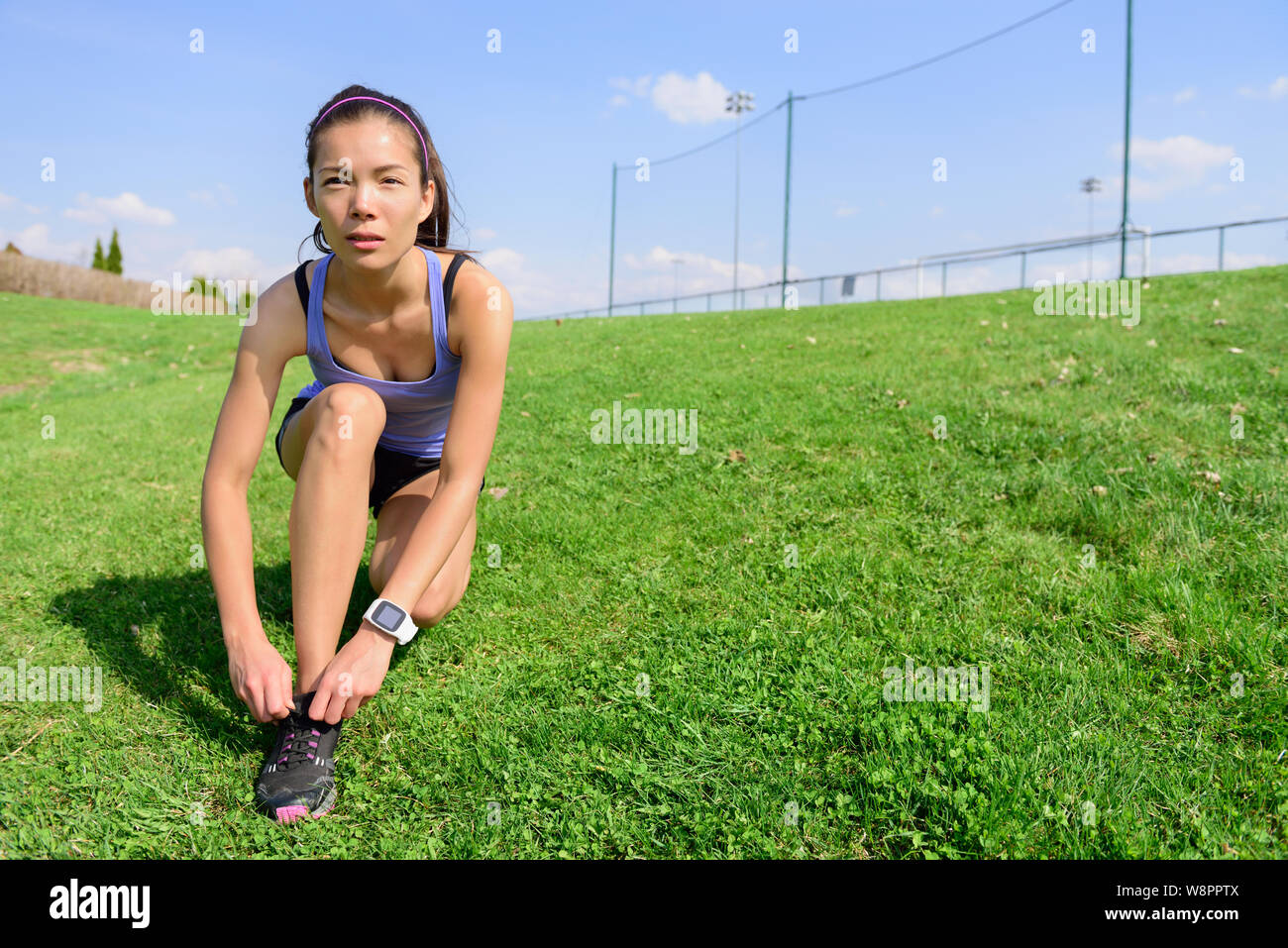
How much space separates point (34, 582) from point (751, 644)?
3.45 m

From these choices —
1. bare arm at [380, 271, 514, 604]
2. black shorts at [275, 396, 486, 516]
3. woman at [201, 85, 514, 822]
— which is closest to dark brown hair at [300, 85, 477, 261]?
Answer: woman at [201, 85, 514, 822]

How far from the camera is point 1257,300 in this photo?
336 inches

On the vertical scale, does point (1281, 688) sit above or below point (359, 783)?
above

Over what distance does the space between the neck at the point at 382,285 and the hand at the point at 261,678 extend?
3.72ft

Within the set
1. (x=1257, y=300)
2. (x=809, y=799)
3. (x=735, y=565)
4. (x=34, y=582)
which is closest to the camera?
(x=809, y=799)

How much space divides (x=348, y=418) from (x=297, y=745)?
0.99m

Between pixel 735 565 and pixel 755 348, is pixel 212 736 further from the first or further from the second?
pixel 755 348

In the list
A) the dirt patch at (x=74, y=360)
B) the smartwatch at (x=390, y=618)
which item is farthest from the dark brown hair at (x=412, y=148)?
the dirt patch at (x=74, y=360)

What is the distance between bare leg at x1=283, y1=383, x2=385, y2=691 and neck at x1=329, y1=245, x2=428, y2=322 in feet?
1.19

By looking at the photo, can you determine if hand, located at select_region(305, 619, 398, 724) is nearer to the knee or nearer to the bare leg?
the bare leg

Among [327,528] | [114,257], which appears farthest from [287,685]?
[114,257]

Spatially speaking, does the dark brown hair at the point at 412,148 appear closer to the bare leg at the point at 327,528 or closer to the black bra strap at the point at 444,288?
the black bra strap at the point at 444,288
